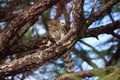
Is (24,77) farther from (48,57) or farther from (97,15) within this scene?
(97,15)

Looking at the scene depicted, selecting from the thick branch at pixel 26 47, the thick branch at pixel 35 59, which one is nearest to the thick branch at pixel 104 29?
the thick branch at pixel 35 59

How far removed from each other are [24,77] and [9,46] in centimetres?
48

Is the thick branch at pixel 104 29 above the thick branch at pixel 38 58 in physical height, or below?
above

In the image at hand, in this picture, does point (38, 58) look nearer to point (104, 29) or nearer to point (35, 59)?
point (35, 59)

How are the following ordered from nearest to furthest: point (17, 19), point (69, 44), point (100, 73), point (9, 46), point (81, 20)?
1. point (100, 73)
2. point (81, 20)
3. point (69, 44)
4. point (17, 19)
5. point (9, 46)

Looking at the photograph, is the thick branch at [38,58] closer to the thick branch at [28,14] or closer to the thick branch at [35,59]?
the thick branch at [35,59]

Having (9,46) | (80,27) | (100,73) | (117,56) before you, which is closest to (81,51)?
(117,56)

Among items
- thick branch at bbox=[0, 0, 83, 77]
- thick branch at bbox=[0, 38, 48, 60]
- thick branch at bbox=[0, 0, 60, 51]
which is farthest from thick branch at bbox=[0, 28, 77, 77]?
thick branch at bbox=[0, 38, 48, 60]

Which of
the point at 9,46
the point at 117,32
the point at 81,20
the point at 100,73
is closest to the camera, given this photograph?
the point at 100,73

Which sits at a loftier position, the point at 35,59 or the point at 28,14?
the point at 28,14

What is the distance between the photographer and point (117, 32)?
2365mm

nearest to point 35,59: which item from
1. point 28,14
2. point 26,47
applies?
point 28,14

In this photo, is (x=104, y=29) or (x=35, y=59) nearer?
(x=35, y=59)

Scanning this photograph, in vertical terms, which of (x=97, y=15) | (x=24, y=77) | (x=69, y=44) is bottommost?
(x=24, y=77)
